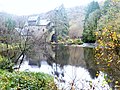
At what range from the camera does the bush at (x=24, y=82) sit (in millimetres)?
6553

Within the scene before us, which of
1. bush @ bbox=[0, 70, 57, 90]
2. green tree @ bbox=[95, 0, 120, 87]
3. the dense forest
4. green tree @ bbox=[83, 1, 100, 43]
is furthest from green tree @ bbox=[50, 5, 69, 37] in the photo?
bush @ bbox=[0, 70, 57, 90]

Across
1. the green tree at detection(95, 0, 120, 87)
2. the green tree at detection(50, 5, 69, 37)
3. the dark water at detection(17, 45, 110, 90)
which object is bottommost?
the dark water at detection(17, 45, 110, 90)

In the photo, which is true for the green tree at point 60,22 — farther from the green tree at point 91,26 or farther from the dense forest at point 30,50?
the dense forest at point 30,50

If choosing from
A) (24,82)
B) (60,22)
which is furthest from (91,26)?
(24,82)

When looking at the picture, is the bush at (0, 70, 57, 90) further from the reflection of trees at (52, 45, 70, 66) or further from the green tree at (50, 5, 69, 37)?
the green tree at (50, 5, 69, 37)

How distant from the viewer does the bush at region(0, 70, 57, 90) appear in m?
6.55

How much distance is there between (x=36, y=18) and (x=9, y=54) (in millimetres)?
34989

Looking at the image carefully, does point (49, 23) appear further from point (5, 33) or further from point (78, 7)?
point (78, 7)

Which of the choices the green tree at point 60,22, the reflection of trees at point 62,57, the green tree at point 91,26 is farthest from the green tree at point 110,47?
the green tree at point 60,22

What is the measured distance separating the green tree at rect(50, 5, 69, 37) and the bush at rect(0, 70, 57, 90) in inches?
1385

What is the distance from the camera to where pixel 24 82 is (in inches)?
281

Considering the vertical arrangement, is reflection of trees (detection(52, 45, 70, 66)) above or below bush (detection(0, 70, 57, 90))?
below

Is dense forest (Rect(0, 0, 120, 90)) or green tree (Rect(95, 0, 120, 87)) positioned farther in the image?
dense forest (Rect(0, 0, 120, 90))

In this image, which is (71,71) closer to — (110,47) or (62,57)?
(62,57)
